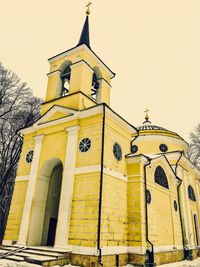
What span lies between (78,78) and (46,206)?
22.6 feet

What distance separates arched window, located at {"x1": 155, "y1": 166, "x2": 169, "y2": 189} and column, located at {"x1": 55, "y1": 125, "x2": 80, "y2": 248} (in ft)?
16.6

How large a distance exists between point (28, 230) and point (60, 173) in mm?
3335

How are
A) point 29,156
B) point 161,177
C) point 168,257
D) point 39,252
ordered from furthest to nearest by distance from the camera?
1. point 161,177
2. point 29,156
3. point 168,257
4. point 39,252

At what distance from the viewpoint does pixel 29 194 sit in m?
11.2

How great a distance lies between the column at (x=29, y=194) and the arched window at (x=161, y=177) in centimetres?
649

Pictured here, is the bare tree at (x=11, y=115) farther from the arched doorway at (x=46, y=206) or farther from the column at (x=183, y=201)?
the column at (x=183, y=201)

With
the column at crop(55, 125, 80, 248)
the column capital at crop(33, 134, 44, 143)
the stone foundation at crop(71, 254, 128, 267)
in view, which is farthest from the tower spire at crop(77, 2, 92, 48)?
the stone foundation at crop(71, 254, 128, 267)

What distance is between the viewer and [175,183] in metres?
15.0

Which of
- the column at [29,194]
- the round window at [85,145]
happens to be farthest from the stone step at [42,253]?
the round window at [85,145]

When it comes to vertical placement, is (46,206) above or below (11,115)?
below

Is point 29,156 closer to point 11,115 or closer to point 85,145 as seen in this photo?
point 85,145

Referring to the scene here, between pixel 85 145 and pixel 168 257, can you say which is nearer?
pixel 85 145

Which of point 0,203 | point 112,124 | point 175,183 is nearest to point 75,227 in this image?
point 112,124

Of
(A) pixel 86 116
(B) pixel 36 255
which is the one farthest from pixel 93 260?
(A) pixel 86 116
